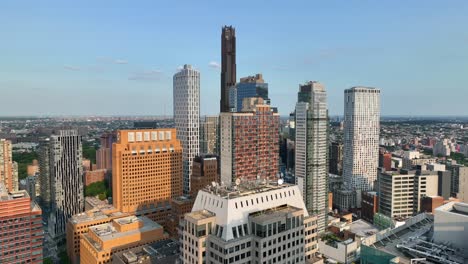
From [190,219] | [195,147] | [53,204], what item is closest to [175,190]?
[195,147]

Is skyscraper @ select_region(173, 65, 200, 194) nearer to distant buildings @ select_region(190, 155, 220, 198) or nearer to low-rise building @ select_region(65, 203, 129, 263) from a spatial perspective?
distant buildings @ select_region(190, 155, 220, 198)

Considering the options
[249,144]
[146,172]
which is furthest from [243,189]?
[249,144]

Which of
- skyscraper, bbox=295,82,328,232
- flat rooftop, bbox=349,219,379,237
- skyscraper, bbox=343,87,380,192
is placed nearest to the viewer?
flat rooftop, bbox=349,219,379,237

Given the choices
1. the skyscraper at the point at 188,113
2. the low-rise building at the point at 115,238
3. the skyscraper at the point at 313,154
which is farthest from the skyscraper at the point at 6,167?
the skyscraper at the point at 313,154

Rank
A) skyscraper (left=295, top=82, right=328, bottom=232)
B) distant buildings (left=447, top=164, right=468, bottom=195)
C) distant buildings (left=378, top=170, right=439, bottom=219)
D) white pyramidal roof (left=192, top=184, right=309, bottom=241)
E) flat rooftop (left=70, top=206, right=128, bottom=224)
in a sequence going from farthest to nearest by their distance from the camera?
distant buildings (left=447, top=164, right=468, bottom=195)
skyscraper (left=295, top=82, right=328, bottom=232)
distant buildings (left=378, top=170, right=439, bottom=219)
flat rooftop (left=70, top=206, right=128, bottom=224)
white pyramidal roof (left=192, top=184, right=309, bottom=241)

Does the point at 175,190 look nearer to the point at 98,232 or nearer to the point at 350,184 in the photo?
the point at 98,232

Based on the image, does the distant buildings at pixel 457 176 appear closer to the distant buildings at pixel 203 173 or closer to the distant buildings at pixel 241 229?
the distant buildings at pixel 203 173

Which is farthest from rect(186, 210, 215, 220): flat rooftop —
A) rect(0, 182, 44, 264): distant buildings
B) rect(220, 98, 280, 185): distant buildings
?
rect(220, 98, 280, 185): distant buildings
